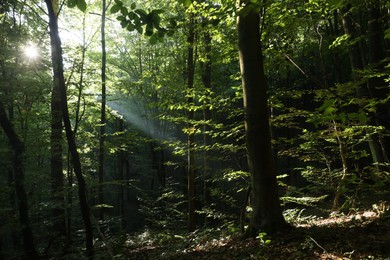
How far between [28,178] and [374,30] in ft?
36.5

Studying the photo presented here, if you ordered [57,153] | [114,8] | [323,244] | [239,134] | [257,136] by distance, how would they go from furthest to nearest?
[239,134]
[57,153]
[257,136]
[323,244]
[114,8]

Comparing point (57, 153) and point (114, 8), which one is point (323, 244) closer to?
point (114, 8)

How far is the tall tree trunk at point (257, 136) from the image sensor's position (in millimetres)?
5867

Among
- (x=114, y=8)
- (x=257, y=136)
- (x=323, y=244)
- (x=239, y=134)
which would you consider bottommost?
(x=323, y=244)

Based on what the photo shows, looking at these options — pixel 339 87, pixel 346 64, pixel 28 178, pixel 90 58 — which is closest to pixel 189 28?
pixel 339 87

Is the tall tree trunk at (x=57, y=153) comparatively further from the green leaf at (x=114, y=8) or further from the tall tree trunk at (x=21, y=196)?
the green leaf at (x=114, y=8)

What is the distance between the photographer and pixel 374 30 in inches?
333

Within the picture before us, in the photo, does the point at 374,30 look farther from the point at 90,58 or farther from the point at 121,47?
the point at 121,47

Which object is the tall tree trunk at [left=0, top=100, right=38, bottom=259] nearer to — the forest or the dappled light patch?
the forest

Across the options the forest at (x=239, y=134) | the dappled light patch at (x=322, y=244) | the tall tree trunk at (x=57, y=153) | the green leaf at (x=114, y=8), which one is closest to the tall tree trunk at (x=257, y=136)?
the forest at (x=239, y=134)

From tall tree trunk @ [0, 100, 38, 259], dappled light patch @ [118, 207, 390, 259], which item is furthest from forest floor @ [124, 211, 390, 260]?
tall tree trunk @ [0, 100, 38, 259]

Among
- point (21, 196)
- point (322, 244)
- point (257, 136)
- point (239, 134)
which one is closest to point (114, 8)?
point (257, 136)

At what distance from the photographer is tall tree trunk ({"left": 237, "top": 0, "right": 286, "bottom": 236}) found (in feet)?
19.2

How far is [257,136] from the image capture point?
6000 mm
